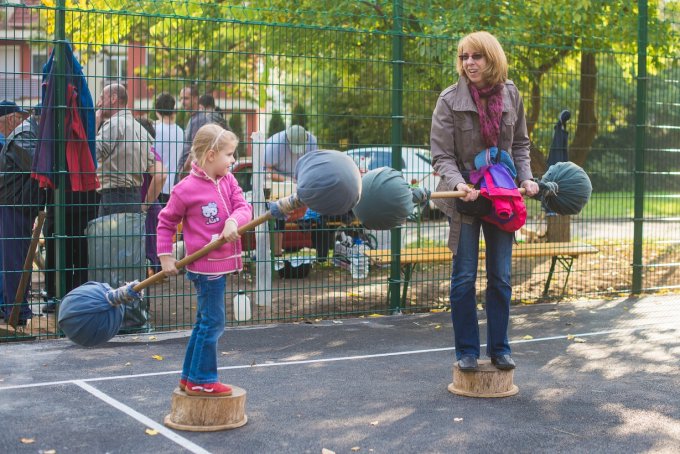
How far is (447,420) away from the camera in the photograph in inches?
201

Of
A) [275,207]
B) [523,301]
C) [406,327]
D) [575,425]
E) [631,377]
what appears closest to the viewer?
[275,207]

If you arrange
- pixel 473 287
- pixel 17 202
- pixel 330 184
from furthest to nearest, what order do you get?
1. pixel 17 202
2. pixel 473 287
3. pixel 330 184

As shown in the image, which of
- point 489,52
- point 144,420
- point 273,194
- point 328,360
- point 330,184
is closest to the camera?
point 330,184

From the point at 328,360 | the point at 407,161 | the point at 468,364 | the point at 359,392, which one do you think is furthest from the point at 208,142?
the point at 407,161

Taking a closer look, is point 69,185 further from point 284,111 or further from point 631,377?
point 631,377

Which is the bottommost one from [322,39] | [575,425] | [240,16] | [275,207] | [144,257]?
[575,425]

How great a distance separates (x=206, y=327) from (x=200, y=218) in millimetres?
579

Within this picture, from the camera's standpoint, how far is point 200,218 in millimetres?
4859

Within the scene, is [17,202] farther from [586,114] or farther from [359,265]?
[586,114]

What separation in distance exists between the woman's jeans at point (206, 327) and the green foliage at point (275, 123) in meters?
3.69

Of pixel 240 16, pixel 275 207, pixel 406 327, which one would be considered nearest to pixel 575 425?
pixel 275 207

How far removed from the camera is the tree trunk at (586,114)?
1075 centimetres

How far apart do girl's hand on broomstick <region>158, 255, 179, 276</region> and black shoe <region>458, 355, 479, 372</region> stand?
6.28 ft

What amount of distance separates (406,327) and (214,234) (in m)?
3.73
